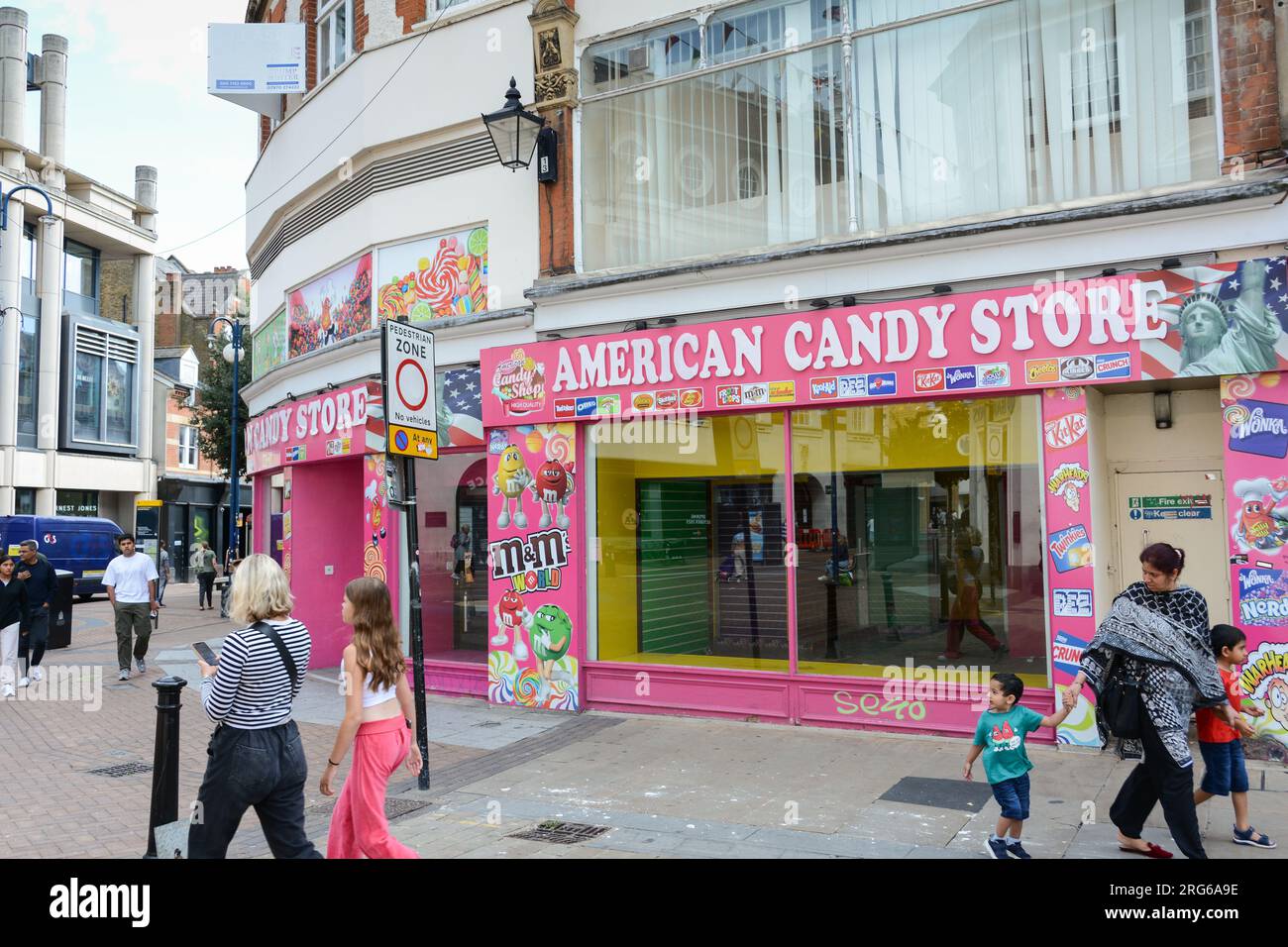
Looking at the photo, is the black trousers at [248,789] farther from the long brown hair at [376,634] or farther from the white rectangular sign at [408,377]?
the white rectangular sign at [408,377]

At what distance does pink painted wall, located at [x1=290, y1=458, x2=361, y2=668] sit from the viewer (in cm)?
1421

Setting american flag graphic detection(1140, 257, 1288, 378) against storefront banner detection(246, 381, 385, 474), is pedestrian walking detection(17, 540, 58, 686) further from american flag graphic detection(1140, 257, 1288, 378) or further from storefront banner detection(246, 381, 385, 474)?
american flag graphic detection(1140, 257, 1288, 378)

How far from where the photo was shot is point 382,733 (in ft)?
15.9

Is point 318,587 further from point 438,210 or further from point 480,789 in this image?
→ point 480,789

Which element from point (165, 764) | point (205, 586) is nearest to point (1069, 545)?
point (165, 764)

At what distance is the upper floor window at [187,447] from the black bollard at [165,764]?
4391 cm

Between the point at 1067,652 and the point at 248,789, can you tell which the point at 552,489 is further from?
the point at 248,789

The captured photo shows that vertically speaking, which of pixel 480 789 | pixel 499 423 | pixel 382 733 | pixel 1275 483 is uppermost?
pixel 499 423

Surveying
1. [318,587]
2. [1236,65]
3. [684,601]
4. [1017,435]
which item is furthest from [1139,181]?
[318,587]

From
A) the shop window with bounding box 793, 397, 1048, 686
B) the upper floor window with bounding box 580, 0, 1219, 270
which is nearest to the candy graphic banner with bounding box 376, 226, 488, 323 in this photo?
the upper floor window with bounding box 580, 0, 1219, 270

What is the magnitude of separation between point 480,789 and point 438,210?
736 centimetres

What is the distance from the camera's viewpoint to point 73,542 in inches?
1158

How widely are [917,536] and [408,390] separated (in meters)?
4.93

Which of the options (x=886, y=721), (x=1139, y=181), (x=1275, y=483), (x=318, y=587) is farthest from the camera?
(x=318, y=587)
